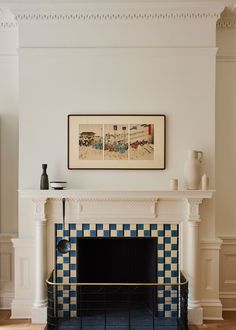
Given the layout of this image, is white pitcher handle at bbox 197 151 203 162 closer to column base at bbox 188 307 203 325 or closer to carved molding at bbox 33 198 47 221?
column base at bbox 188 307 203 325

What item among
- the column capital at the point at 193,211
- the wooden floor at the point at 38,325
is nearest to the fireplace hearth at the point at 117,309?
the wooden floor at the point at 38,325

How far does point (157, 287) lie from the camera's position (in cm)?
358

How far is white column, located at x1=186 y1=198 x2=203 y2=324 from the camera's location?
137 inches

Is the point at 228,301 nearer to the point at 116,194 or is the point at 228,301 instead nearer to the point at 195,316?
the point at 195,316

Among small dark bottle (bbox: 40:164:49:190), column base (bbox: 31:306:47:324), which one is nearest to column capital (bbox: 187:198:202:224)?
small dark bottle (bbox: 40:164:49:190)

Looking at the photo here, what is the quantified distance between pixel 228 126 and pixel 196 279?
1579 mm

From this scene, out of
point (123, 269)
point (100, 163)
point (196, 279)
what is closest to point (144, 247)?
point (123, 269)

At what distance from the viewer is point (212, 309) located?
3594 mm

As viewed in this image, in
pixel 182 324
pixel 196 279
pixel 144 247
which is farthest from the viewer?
pixel 144 247

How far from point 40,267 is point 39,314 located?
448mm

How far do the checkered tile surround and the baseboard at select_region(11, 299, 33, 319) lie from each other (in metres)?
0.34

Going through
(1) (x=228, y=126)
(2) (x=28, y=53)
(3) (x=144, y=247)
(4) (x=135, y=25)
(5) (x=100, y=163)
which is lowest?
(3) (x=144, y=247)

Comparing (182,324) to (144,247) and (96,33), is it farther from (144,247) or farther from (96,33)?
(96,33)

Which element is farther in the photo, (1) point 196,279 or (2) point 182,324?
(1) point 196,279
